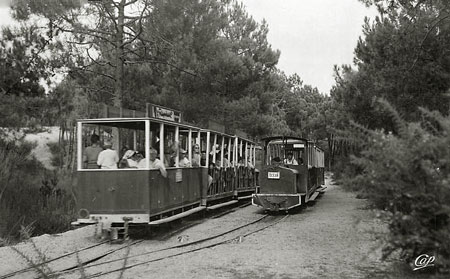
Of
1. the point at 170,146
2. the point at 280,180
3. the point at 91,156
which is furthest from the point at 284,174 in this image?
the point at 91,156

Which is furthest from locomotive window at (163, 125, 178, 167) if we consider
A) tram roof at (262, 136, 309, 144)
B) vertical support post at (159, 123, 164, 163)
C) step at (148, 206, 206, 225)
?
tram roof at (262, 136, 309, 144)

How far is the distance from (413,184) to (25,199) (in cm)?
1243

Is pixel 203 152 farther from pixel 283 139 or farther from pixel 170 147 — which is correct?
pixel 170 147

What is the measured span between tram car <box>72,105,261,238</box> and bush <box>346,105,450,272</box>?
4457 millimetres

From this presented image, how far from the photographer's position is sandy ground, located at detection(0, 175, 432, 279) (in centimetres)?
696

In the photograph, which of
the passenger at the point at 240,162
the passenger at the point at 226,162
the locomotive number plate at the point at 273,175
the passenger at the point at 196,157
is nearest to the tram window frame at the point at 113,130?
the passenger at the point at 196,157

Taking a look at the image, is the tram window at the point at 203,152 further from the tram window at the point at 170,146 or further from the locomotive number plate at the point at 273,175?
the tram window at the point at 170,146

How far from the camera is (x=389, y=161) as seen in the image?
4.96m

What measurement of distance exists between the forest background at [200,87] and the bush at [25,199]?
48 mm

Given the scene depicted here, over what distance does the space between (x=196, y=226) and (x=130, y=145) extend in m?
2.44

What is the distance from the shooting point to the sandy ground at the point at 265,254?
696 centimetres

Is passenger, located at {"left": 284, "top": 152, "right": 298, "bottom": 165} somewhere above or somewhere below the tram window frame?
below

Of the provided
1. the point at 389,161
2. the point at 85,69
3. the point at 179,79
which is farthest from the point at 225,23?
the point at 389,161

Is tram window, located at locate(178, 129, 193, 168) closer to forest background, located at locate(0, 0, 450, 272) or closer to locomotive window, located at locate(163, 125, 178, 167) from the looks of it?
locomotive window, located at locate(163, 125, 178, 167)
